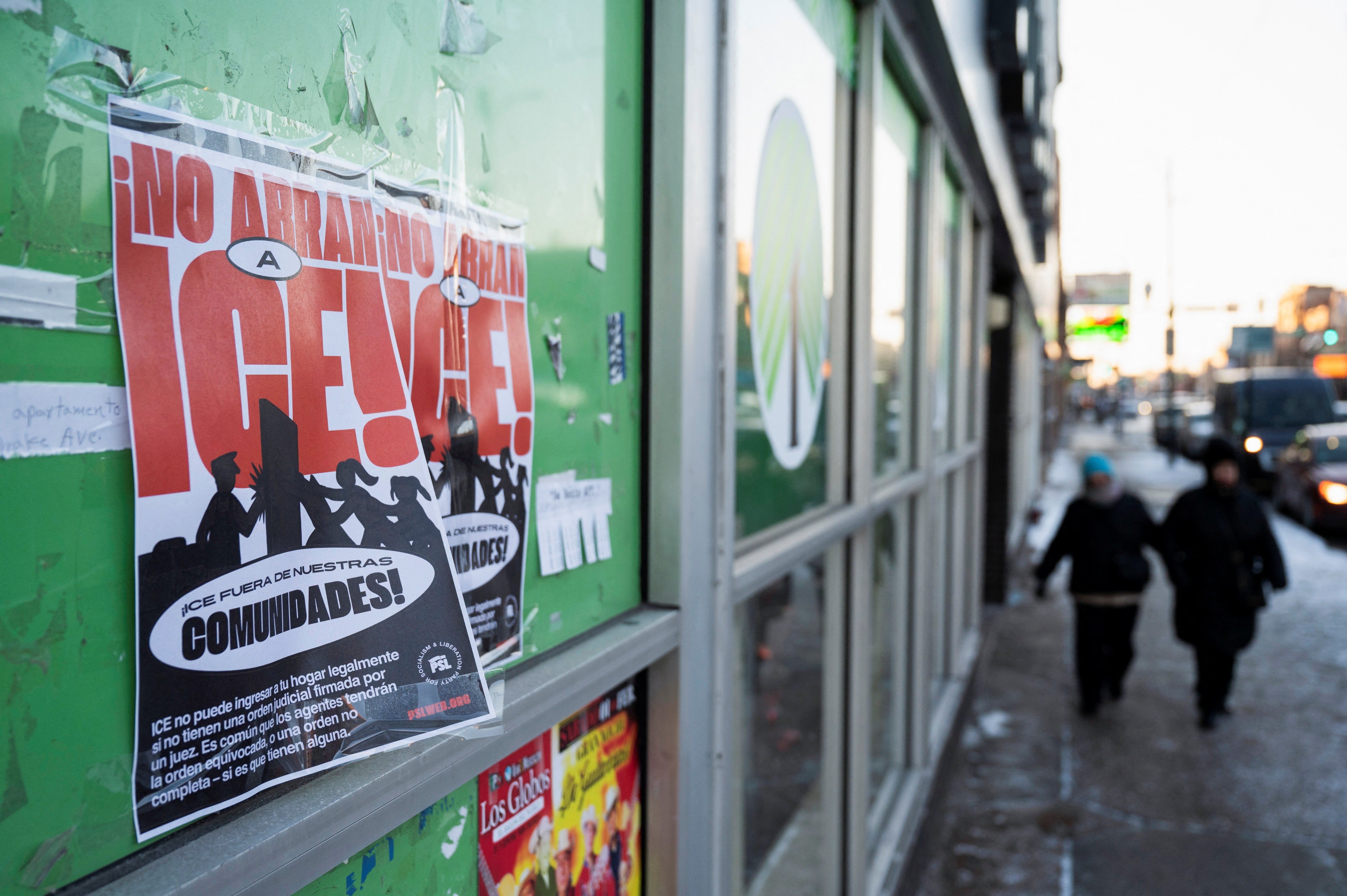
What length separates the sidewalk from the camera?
414cm

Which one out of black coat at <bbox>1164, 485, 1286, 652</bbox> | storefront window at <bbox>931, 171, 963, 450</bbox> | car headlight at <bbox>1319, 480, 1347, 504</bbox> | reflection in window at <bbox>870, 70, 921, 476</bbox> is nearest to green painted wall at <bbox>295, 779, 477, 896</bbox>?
reflection in window at <bbox>870, 70, 921, 476</bbox>

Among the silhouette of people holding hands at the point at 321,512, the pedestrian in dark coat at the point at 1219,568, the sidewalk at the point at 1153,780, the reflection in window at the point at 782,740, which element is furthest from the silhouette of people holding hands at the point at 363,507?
the pedestrian in dark coat at the point at 1219,568

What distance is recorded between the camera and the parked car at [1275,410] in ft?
62.7

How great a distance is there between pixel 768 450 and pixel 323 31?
4.97ft

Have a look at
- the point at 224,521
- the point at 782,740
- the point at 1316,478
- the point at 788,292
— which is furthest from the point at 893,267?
the point at 1316,478

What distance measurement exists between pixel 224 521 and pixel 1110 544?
6211 millimetres

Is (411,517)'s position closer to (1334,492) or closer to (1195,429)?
(1334,492)

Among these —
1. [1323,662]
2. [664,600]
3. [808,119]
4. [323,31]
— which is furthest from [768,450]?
[1323,662]

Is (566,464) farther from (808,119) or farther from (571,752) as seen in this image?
(808,119)

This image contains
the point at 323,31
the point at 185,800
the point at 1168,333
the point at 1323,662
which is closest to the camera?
the point at 185,800

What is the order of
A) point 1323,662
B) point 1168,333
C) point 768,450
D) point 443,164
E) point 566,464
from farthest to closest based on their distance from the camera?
point 1168,333 < point 1323,662 < point 768,450 < point 566,464 < point 443,164

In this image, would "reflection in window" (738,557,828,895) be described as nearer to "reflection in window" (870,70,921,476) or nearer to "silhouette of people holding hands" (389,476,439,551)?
"reflection in window" (870,70,921,476)

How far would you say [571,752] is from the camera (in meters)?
1.41

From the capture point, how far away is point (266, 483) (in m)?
0.81
